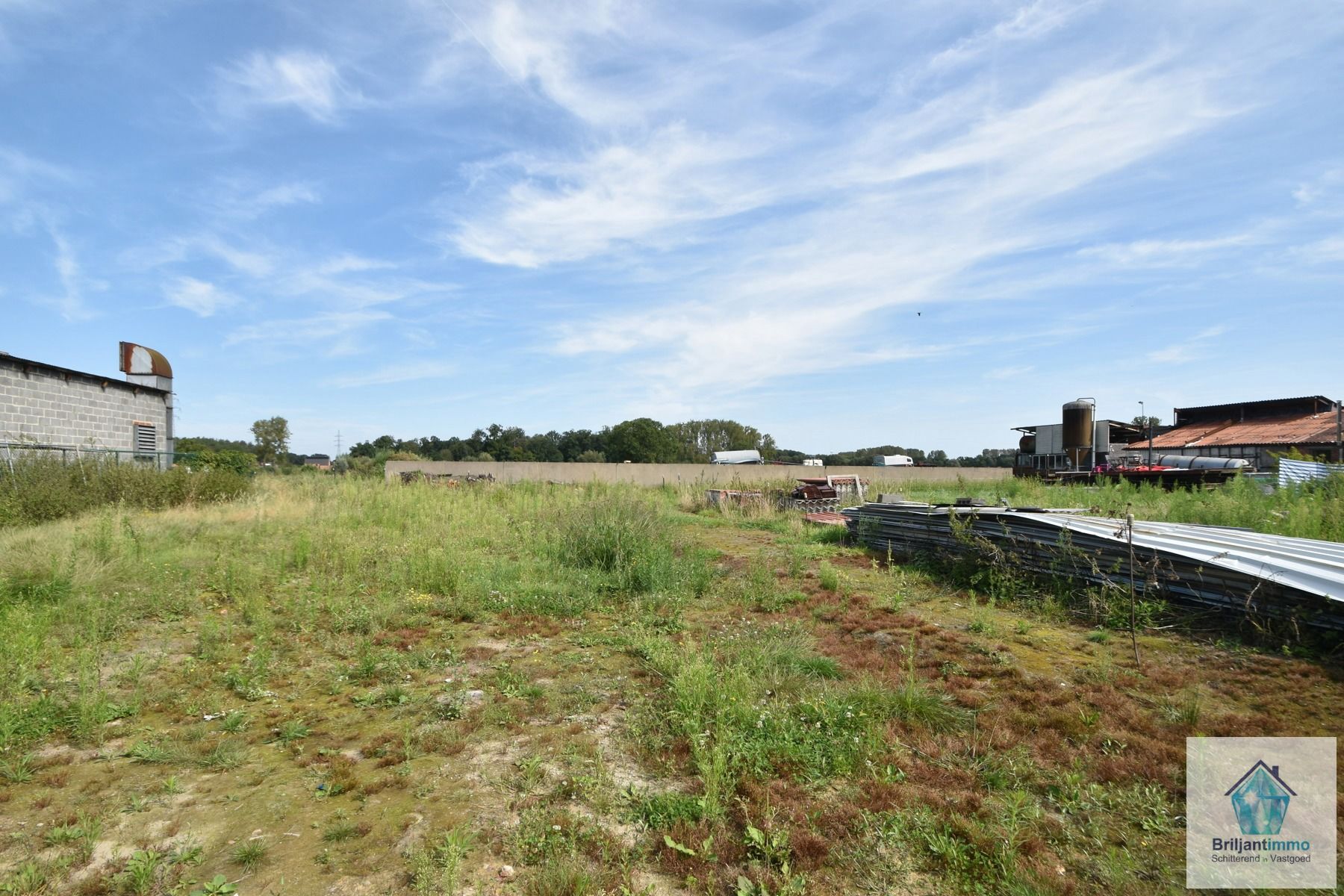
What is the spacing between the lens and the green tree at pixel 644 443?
78.5 metres

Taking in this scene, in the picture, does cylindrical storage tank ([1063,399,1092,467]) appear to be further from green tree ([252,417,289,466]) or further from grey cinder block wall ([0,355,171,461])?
green tree ([252,417,289,466])

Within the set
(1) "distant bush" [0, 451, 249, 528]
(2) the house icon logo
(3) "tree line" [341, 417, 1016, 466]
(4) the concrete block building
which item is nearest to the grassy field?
(2) the house icon logo

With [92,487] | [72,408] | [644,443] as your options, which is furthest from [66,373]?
[644,443]

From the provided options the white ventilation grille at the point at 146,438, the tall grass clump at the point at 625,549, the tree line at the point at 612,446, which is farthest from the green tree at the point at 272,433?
the tall grass clump at the point at 625,549

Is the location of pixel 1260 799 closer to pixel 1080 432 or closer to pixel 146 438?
pixel 146 438

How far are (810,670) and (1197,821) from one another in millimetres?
2349

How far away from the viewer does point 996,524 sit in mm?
7926

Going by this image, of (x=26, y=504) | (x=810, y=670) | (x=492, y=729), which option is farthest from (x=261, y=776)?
(x=26, y=504)

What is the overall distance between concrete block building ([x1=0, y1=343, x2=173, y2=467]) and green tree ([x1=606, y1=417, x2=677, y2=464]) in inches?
2255

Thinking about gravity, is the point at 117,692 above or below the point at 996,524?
below

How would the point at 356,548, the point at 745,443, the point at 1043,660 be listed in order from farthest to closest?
the point at 745,443 → the point at 356,548 → the point at 1043,660

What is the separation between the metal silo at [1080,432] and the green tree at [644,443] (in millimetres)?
51610

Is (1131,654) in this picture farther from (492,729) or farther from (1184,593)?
(492,729)

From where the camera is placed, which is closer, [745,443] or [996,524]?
[996,524]
